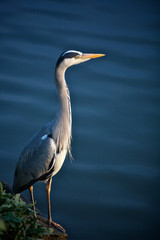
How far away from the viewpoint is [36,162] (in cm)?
247

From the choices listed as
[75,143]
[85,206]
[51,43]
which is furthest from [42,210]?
[51,43]

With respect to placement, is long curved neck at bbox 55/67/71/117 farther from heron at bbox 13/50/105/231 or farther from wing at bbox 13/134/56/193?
wing at bbox 13/134/56/193

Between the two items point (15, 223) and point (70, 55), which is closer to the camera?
point (15, 223)

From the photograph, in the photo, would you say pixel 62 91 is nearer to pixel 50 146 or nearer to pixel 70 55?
pixel 70 55

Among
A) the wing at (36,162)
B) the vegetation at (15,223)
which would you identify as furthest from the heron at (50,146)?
the vegetation at (15,223)

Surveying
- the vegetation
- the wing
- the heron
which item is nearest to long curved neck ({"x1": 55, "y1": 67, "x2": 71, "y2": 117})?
the heron

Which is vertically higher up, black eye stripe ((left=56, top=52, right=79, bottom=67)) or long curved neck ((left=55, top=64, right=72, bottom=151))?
black eye stripe ((left=56, top=52, right=79, bottom=67))

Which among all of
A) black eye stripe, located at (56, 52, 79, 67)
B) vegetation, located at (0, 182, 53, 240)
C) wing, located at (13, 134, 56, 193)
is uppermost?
black eye stripe, located at (56, 52, 79, 67)

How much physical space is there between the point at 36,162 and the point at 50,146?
150 mm

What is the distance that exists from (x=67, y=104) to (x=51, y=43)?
10.1 feet

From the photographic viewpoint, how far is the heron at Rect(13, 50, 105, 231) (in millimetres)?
2457

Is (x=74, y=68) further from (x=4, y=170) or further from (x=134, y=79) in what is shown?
(x=4, y=170)

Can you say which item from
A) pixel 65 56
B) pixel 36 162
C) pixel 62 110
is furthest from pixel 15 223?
pixel 65 56

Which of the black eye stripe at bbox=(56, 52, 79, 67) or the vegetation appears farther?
the black eye stripe at bbox=(56, 52, 79, 67)
